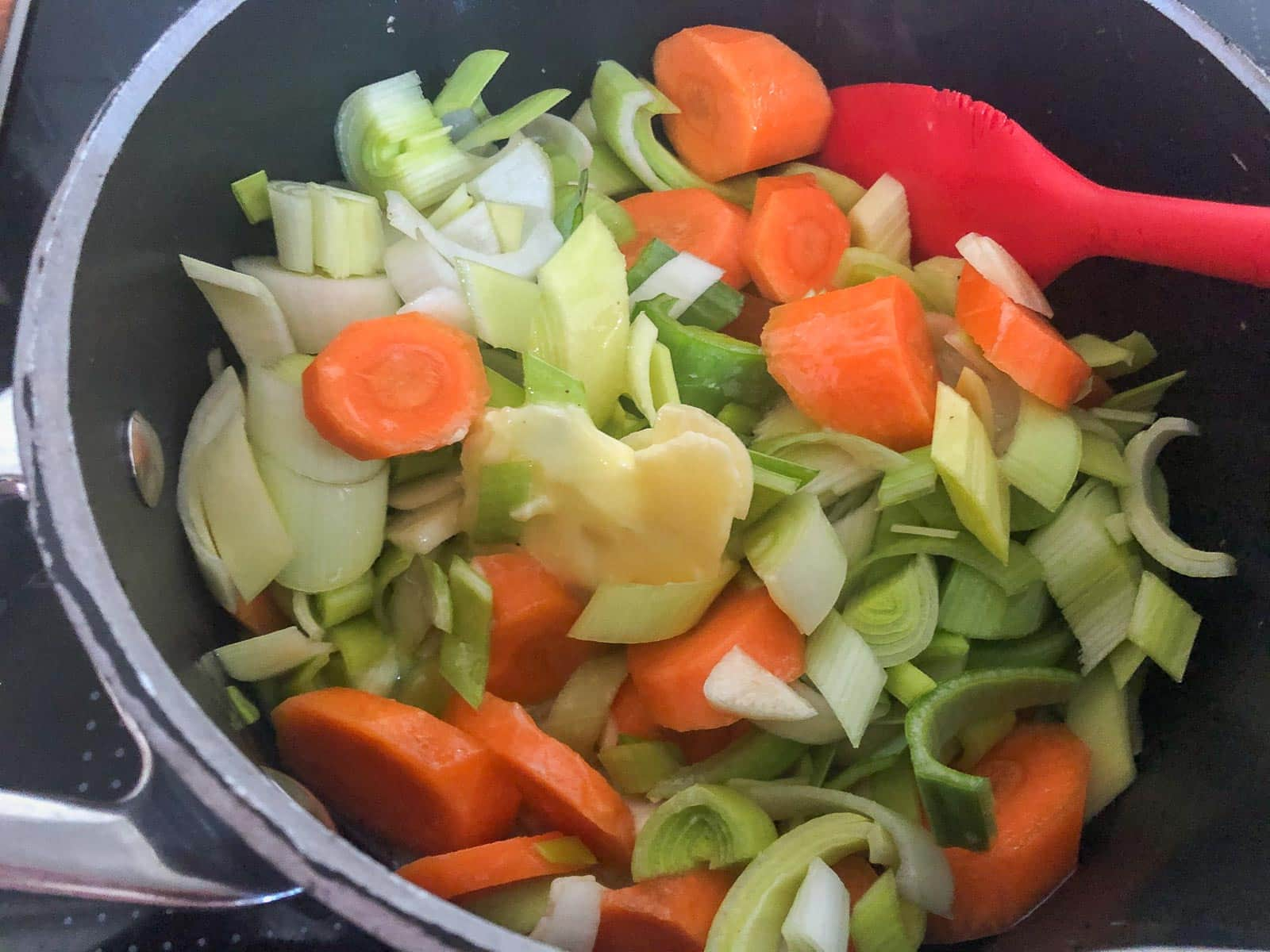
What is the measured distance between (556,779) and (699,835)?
0.55ft

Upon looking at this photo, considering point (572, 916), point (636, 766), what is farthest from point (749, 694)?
point (572, 916)

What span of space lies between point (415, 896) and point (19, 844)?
1.09 ft

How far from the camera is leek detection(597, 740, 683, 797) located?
1.08 metres

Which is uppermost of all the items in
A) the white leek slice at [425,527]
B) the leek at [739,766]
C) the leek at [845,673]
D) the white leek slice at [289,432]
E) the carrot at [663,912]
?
the white leek slice at [289,432]

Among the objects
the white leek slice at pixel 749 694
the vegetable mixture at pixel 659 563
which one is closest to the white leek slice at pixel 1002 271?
the vegetable mixture at pixel 659 563

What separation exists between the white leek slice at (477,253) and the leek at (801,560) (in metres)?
0.46

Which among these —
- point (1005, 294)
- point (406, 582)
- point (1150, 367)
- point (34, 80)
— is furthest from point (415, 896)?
point (34, 80)

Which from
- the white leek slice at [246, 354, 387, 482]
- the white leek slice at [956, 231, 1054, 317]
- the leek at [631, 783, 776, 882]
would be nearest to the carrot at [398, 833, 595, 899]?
the leek at [631, 783, 776, 882]

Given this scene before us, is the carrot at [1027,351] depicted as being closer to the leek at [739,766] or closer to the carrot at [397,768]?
the leek at [739,766]

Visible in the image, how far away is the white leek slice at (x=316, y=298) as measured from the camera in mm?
1143

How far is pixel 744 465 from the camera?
3.35 ft

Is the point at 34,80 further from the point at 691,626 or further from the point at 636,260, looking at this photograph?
the point at 691,626

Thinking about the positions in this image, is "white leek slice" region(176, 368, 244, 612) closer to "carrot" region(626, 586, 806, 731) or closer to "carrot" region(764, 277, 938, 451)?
"carrot" region(626, 586, 806, 731)

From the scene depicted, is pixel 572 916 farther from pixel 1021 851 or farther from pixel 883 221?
pixel 883 221
